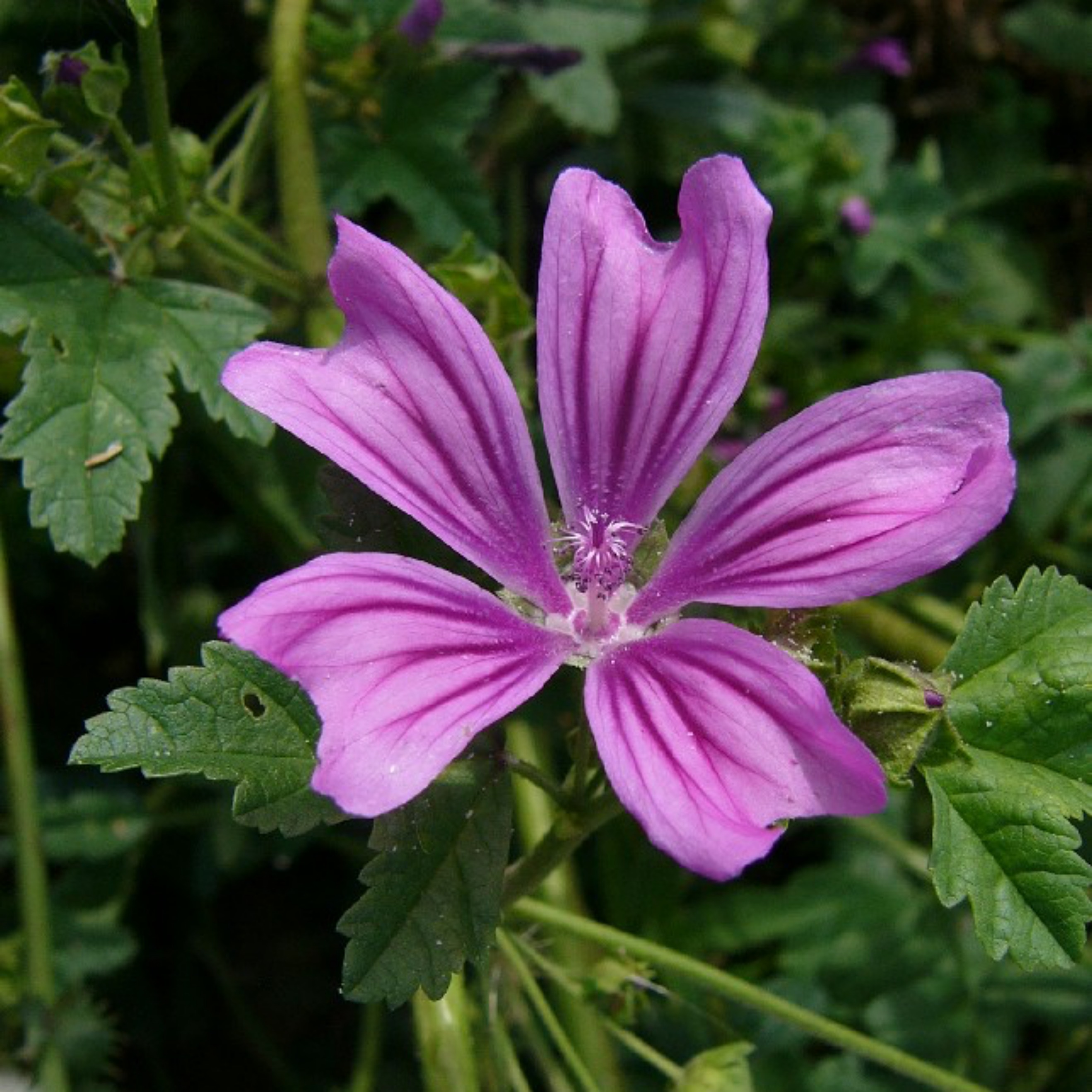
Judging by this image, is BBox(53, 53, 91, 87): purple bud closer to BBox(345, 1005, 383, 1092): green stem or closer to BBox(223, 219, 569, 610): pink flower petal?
BBox(223, 219, 569, 610): pink flower petal

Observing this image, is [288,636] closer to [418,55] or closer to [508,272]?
[508,272]

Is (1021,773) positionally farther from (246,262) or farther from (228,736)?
(246,262)

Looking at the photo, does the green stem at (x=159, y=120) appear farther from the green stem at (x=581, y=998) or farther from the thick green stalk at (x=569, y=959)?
the green stem at (x=581, y=998)

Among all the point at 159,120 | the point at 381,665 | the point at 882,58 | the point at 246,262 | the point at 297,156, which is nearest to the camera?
the point at 381,665

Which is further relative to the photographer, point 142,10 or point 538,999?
point 538,999

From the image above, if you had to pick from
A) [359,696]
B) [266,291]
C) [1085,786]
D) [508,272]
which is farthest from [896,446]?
[266,291]

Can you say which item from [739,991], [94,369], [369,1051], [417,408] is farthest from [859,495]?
[369,1051]

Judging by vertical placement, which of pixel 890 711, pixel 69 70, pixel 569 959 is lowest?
pixel 569 959
